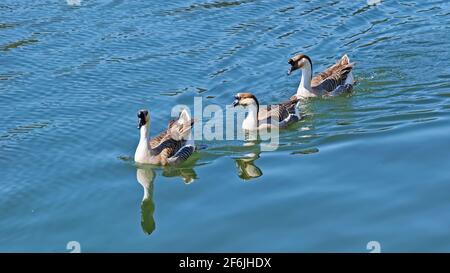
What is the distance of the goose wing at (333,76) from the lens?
74.3ft

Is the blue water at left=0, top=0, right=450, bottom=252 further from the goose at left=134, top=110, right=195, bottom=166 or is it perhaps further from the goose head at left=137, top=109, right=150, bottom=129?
the goose head at left=137, top=109, right=150, bottom=129

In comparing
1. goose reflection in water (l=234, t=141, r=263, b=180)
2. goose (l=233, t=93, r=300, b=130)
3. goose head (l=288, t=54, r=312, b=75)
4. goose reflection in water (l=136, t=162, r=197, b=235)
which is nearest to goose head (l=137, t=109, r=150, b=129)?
goose reflection in water (l=136, t=162, r=197, b=235)

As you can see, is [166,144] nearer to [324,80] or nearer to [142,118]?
[142,118]

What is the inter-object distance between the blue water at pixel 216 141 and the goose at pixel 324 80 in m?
0.32

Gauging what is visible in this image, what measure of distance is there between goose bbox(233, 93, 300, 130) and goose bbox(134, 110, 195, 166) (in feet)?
4.52

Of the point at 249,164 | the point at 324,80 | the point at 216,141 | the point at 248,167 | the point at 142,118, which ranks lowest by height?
the point at 248,167

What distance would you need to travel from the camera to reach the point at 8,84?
75.5 feet

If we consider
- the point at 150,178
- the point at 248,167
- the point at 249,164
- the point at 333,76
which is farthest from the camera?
the point at 333,76

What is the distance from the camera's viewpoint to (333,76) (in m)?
22.8

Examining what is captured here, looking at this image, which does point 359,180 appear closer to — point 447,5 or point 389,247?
point 389,247

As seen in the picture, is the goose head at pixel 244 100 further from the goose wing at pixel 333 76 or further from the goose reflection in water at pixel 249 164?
the goose wing at pixel 333 76

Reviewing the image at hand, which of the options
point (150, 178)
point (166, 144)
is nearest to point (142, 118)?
point (166, 144)

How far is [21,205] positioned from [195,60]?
819 cm

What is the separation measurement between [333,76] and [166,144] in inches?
210
